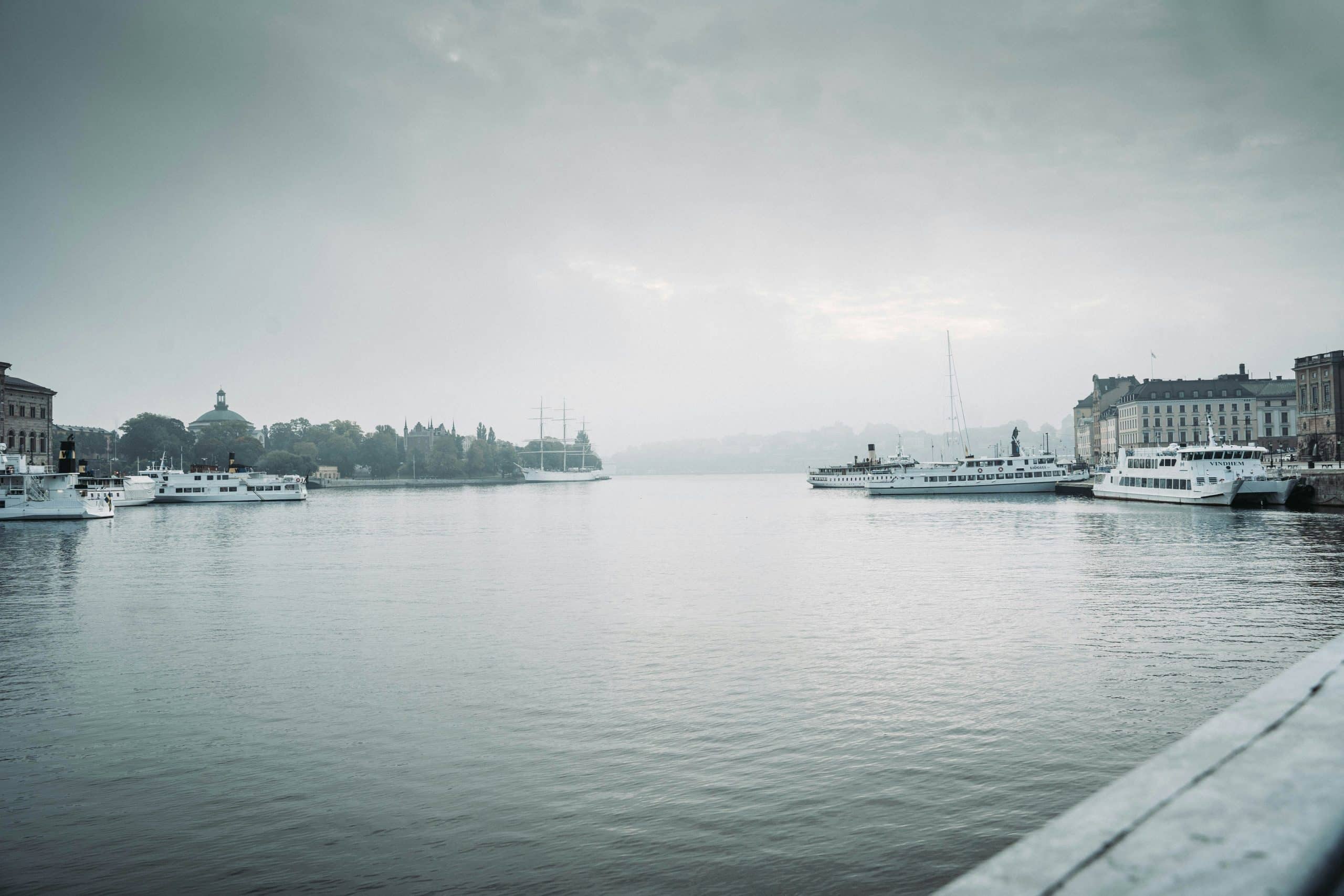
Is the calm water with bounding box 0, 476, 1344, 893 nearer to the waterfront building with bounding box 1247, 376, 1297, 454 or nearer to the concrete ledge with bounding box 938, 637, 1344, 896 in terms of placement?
the concrete ledge with bounding box 938, 637, 1344, 896

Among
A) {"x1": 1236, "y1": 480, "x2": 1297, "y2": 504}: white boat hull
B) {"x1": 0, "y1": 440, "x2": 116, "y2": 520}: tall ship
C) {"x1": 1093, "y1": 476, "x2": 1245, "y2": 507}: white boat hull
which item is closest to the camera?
{"x1": 1236, "y1": 480, "x2": 1297, "y2": 504}: white boat hull

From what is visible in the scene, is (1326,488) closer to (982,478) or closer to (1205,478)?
(1205,478)

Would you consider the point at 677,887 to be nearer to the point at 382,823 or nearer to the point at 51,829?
the point at 382,823

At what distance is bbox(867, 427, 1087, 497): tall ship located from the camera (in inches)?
5290

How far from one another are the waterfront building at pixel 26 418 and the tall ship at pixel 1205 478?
152 m

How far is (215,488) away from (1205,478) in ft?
465

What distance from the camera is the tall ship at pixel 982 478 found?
134 metres

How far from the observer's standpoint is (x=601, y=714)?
17859 millimetres

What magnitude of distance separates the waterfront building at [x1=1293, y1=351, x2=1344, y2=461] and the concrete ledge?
135925 millimetres

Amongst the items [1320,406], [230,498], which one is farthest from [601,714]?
[230,498]

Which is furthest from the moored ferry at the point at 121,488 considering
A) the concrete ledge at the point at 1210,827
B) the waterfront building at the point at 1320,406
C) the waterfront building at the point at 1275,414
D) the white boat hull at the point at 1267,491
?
the waterfront building at the point at 1275,414

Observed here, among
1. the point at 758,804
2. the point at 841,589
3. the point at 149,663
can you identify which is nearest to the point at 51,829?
the point at 758,804

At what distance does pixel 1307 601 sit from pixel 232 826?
106 feet

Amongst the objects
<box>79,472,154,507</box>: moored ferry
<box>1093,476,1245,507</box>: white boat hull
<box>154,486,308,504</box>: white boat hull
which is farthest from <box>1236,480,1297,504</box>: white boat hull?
<box>154,486,308,504</box>: white boat hull
